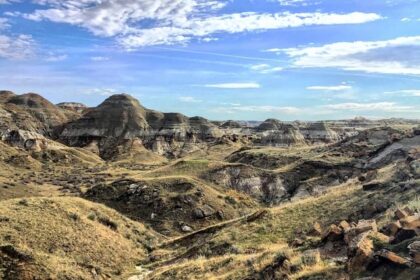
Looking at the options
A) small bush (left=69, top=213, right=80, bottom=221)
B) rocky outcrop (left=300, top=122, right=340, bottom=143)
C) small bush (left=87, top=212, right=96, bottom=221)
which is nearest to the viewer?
small bush (left=69, top=213, right=80, bottom=221)

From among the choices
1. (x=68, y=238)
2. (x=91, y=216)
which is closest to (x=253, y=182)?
(x=91, y=216)

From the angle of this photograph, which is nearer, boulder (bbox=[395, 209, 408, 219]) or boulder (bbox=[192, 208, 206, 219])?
boulder (bbox=[395, 209, 408, 219])

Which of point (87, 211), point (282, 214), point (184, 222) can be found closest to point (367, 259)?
point (282, 214)

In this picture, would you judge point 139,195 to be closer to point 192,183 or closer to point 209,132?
point 192,183

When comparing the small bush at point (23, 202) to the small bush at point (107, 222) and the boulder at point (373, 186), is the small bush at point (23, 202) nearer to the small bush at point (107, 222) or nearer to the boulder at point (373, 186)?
the small bush at point (107, 222)

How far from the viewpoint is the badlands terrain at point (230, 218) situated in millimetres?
13008

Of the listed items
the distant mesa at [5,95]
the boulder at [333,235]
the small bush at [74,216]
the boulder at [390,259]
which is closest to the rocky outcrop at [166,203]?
the small bush at [74,216]

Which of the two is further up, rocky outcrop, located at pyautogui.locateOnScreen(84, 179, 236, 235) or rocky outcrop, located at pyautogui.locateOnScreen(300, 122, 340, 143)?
rocky outcrop, located at pyautogui.locateOnScreen(300, 122, 340, 143)

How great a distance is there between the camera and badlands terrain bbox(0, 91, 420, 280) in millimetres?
13008

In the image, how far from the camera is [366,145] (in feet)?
199

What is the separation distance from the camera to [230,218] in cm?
4056

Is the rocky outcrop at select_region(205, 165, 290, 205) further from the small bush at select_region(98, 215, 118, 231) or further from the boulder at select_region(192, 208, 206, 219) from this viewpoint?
the small bush at select_region(98, 215, 118, 231)

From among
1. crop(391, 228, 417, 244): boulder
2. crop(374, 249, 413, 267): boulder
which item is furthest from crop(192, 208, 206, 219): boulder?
crop(374, 249, 413, 267): boulder

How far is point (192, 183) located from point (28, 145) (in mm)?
73913
